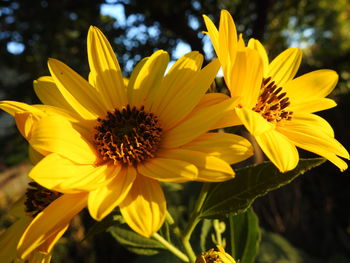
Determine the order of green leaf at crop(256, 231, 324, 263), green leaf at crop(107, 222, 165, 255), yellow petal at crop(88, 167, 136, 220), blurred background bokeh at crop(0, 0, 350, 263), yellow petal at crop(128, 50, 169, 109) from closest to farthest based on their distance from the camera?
yellow petal at crop(88, 167, 136, 220) < yellow petal at crop(128, 50, 169, 109) < green leaf at crop(107, 222, 165, 255) < blurred background bokeh at crop(0, 0, 350, 263) < green leaf at crop(256, 231, 324, 263)

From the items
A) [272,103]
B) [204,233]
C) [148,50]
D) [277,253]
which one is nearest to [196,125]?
[272,103]

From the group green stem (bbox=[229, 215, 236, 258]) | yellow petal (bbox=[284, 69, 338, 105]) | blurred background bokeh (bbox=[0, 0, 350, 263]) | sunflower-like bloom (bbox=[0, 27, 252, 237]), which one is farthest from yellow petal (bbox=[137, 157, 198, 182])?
blurred background bokeh (bbox=[0, 0, 350, 263])

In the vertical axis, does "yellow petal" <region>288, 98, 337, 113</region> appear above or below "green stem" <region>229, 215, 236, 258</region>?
above

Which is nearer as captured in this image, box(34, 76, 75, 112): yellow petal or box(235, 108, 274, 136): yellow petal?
box(235, 108, 274, 136): yellow petal

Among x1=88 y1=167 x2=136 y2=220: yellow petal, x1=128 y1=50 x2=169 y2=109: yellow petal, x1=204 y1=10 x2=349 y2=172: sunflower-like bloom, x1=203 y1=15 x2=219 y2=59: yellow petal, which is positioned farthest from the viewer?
x1=128 y1=50 x2=169 y2=109: yellow petal

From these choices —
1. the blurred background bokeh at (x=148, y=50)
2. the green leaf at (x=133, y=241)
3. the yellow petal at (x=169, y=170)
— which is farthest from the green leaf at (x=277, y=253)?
the yellow petal at (x=169, y=170)

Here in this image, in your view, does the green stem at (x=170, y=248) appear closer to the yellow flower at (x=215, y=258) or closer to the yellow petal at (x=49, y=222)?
the yellow flower at (x=215, y=258)

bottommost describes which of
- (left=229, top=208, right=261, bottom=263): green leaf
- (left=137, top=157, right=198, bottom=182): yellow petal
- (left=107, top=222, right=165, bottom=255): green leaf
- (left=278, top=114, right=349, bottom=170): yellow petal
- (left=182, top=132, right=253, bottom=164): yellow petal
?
(left=229, top=208, right=261, bottom=263): green leaf

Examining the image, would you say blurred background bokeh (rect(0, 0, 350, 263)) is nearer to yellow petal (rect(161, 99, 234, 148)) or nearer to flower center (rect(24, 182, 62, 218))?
flower center (rect(24, 182, 62, 218))
